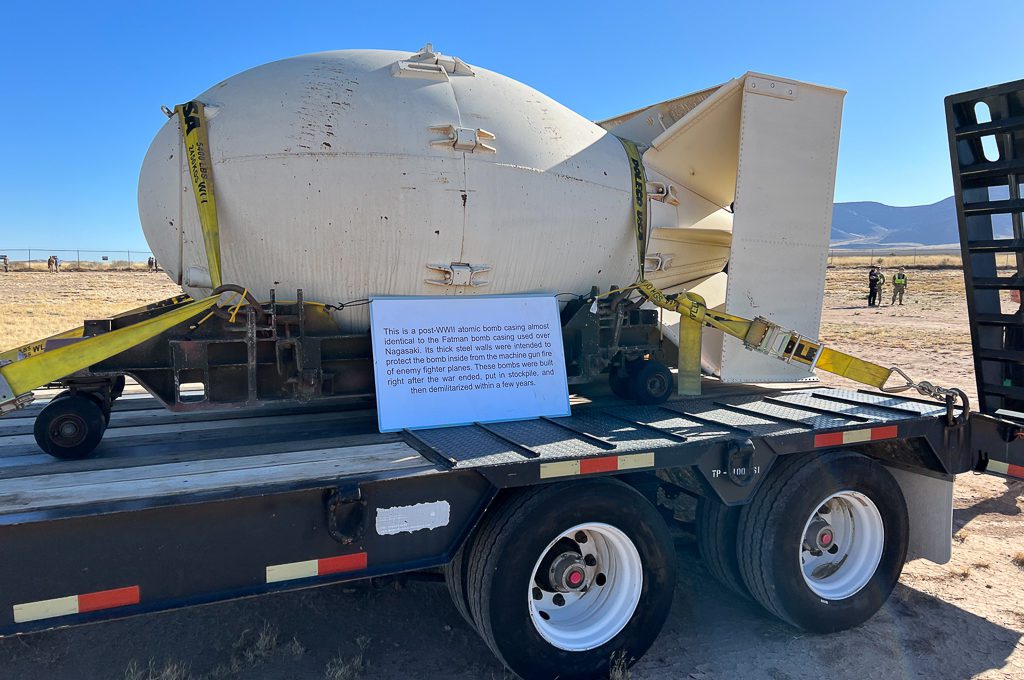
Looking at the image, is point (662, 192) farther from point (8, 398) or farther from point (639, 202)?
point (8, 398)

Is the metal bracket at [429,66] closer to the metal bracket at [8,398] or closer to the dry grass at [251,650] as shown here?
the metal bracket at [8,398]

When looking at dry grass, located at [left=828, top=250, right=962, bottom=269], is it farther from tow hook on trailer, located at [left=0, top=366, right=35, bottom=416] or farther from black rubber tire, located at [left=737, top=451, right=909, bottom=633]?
tow hook on trailer, located at [left=0, top=366, right=35, bottom=416]

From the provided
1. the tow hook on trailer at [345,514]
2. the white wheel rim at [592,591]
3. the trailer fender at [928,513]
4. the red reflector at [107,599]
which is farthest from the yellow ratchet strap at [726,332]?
the red reflector at [107,599]

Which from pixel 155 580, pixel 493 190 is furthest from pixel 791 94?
pixel 155 580

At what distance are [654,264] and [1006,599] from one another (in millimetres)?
3336

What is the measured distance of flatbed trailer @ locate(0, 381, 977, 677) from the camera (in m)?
2.80

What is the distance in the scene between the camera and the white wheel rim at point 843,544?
455 cm

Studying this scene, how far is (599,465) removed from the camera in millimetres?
3633

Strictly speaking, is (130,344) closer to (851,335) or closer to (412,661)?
(412,661)

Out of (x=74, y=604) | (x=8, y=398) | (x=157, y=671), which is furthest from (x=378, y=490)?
(x=8, y=398)

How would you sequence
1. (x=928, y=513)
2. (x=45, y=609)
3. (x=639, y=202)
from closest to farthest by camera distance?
(x=45, y=609) → (x=928, y=513) → (x=639, y=202)

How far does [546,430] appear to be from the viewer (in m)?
4.20

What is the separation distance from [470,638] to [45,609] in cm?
226

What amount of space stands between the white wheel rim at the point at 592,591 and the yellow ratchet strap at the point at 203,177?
252cm
